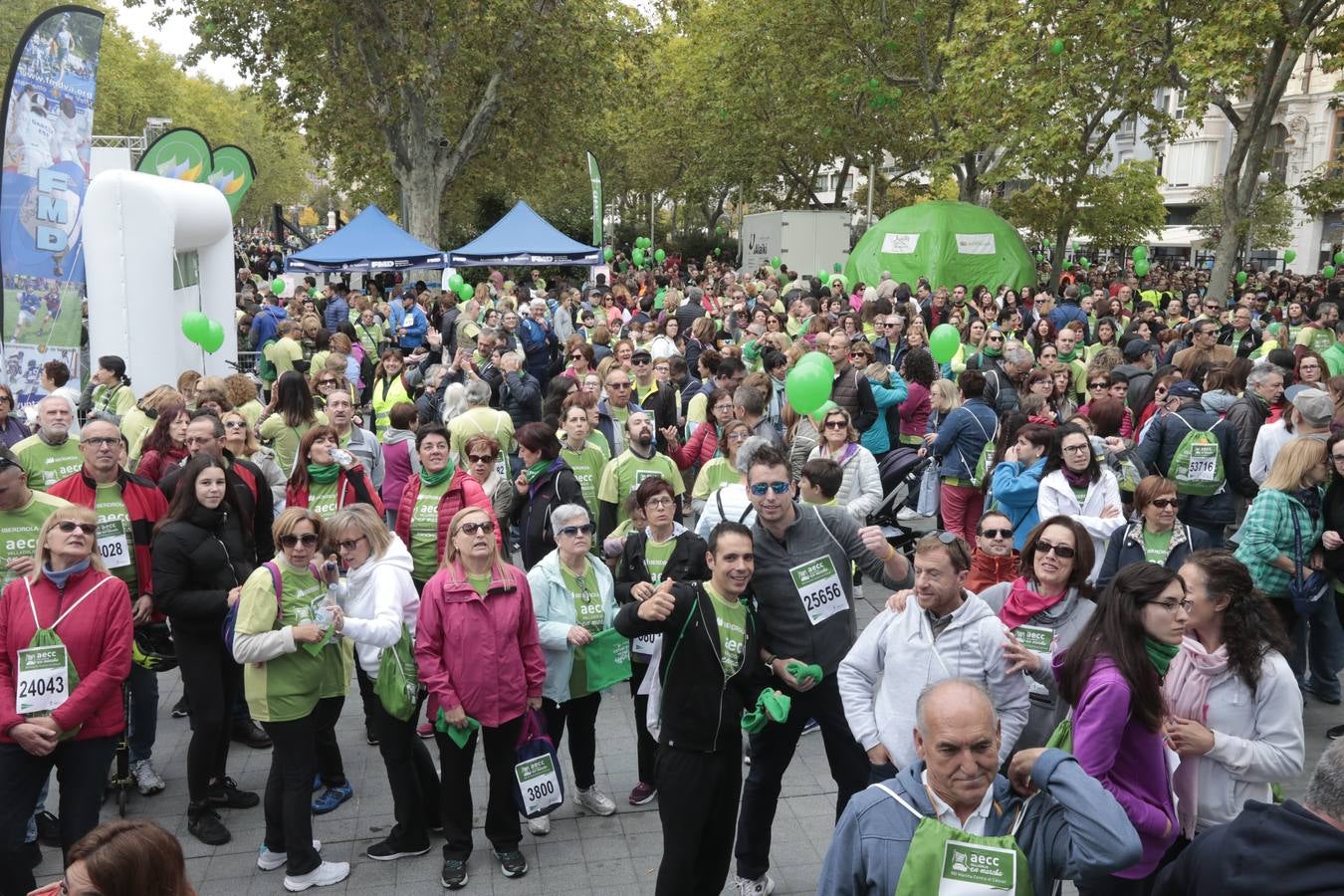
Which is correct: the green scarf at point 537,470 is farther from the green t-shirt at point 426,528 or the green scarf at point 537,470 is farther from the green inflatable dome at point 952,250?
the green inflatable dome at point 952,250

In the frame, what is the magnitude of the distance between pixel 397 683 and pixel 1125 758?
10.0 feet

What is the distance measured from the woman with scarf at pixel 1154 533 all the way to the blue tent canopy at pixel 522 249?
17.0 m

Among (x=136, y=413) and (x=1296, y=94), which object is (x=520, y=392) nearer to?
(x=136, y=413)

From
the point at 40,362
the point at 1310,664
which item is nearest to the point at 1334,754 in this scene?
the point at 1310,664

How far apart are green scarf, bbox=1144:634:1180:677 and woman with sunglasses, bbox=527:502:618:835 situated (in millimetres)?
2459

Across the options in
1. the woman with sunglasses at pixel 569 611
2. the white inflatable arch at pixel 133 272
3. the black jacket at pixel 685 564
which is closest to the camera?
the black jacket at pixel 685 564

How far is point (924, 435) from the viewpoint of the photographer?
9.59 metres

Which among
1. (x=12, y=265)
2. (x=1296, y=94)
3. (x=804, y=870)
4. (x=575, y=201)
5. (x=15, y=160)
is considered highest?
(x=1296, y=94)

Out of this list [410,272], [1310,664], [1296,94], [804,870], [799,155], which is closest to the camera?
[804,870]

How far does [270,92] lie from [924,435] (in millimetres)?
23372

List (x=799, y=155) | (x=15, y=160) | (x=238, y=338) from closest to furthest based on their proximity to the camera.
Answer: (x=15, y=160) < (x=238, y=338) < (x=799, y=155)

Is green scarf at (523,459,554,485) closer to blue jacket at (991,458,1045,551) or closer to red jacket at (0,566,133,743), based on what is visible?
red jacket at (0,566,133,743)

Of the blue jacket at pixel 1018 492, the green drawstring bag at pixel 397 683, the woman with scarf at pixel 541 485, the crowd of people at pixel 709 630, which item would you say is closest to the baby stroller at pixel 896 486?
the crowd of people at pixel 709 630

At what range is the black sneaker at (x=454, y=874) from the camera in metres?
4.97
